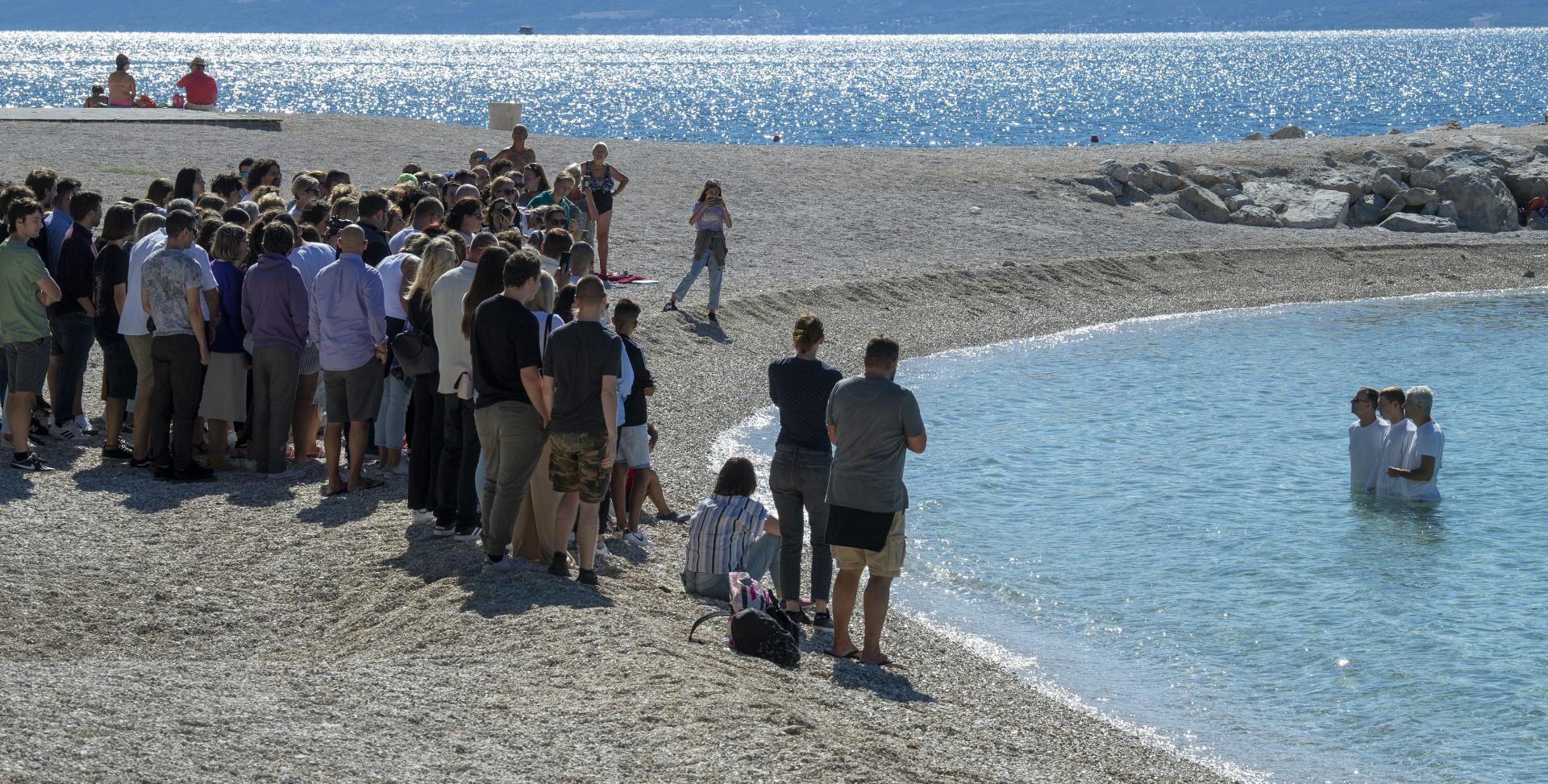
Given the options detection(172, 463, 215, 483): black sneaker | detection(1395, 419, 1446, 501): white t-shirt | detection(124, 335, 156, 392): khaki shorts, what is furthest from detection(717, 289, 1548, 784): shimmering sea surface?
detection(124, 335, 156, 392): khaki shorts

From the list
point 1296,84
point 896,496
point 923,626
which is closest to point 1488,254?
point 923,626

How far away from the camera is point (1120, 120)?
3462 inches

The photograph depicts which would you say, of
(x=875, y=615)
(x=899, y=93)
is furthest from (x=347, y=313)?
(x=899, y=93)

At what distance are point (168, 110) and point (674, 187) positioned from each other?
10988 mm

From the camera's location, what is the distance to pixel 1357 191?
1181 inches

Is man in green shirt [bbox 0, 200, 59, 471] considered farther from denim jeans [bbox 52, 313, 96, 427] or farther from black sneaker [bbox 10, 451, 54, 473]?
denim jeans [bbox 52, 313, 96, 427]

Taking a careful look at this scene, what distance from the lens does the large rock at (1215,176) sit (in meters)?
30.4

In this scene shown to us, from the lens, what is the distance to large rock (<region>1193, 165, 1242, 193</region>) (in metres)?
30.4

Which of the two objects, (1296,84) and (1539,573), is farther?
(1296,84)

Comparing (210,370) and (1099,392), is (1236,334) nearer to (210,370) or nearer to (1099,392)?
(1099,392)

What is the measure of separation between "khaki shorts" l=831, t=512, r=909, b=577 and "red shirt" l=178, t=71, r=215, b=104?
25.2m

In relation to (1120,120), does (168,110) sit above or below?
below

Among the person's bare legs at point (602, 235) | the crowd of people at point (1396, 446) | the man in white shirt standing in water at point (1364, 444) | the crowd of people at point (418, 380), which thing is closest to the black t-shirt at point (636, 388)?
the crowd of people at point (418, 380)

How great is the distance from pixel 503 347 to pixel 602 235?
1036cm
